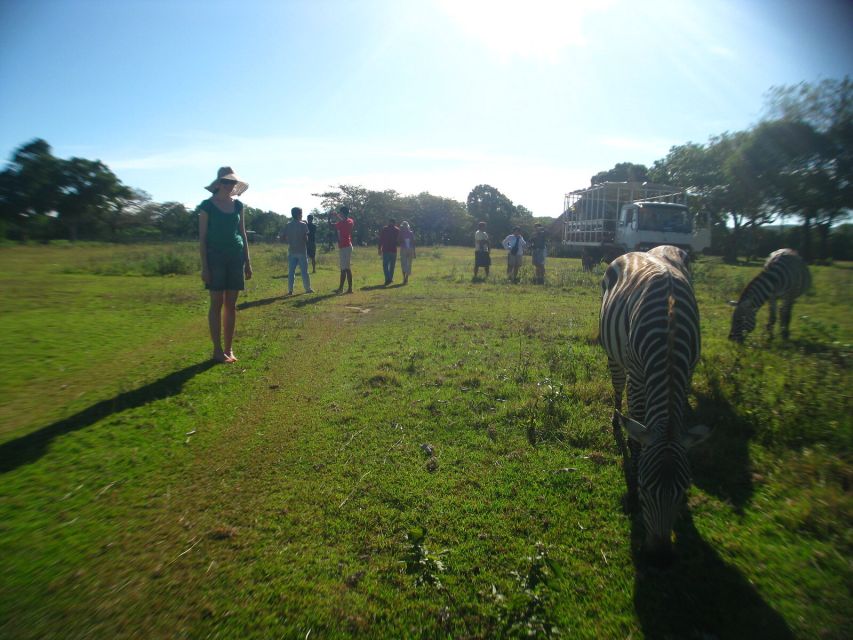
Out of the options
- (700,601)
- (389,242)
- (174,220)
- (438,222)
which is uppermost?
(438,222)

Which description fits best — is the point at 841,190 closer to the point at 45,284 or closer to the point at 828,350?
the point at 828,350

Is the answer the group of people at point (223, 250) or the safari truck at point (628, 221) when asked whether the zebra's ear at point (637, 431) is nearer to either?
the group of people at point (223, 250)

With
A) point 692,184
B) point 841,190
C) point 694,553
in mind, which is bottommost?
point 694,553

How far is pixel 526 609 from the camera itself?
7.41 ft

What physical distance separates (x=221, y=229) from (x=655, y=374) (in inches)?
206

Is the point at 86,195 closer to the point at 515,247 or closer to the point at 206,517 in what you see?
the point at 515,247

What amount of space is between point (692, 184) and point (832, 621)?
44453 millimetres

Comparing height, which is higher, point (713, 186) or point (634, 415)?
point (713, 186)

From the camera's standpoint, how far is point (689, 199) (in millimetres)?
34656

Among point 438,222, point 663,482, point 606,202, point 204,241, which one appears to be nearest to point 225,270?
point 204,241

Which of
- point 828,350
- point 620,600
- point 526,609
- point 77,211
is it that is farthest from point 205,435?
point 77,211

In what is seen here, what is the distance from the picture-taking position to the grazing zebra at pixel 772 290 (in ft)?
23.4

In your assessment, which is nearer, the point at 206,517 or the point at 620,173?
the point at 206,517

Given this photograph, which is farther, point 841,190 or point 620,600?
point 841,190
